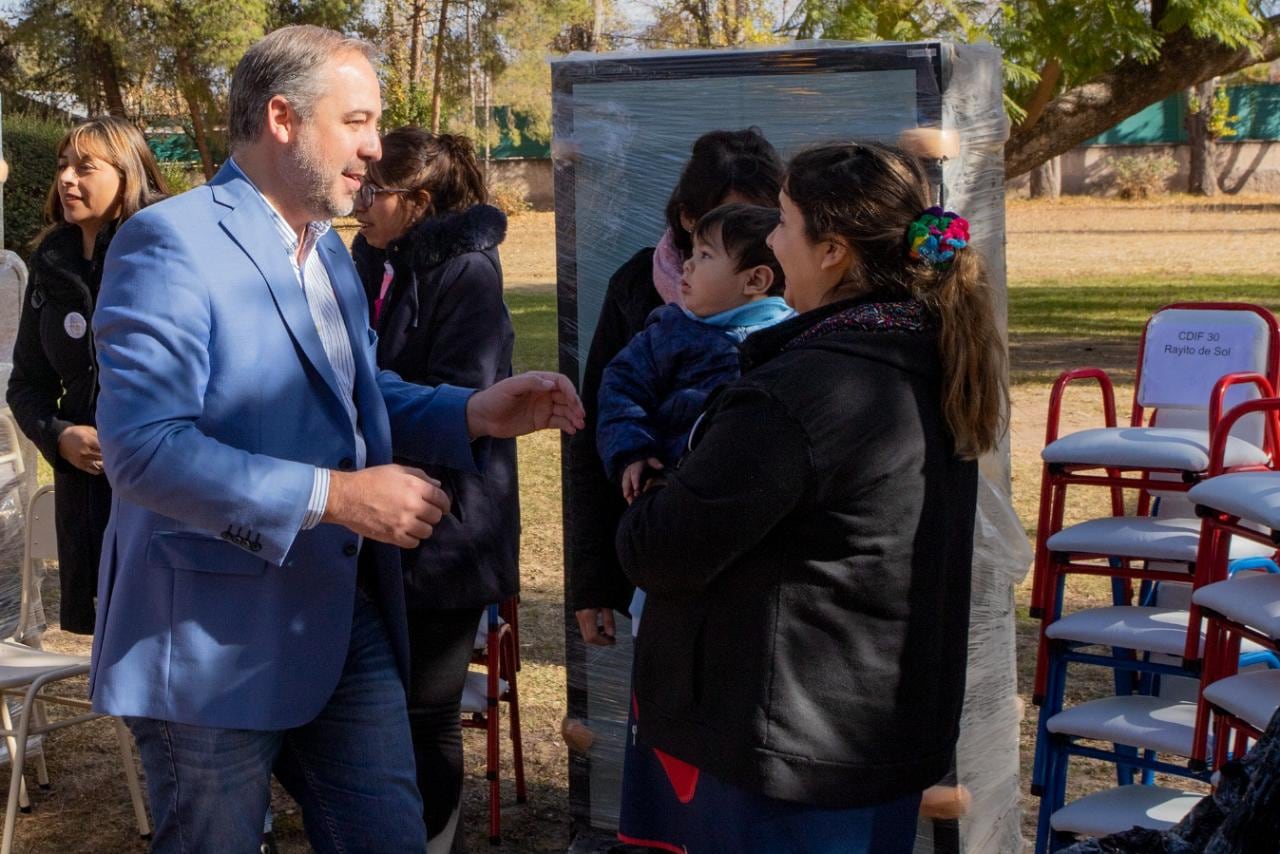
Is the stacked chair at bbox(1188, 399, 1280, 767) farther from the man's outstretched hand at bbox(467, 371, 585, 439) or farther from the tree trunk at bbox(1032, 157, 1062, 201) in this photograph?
the tree trunk at bbox(1032, 157, 1062, 201)

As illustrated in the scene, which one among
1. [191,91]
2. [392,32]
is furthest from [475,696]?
[392,32]

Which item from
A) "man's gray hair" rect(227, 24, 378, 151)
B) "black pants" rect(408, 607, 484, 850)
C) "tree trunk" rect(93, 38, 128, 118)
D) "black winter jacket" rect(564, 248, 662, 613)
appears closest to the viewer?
"man's gray hair" rect(227, 24, 378, 151)

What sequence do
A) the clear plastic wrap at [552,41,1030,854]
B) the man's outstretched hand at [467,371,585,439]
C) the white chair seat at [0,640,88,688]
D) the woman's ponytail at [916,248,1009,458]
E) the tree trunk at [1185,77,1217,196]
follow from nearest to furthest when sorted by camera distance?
the woman's ponytail at [916,248,1009,458]
the man's outstretched hand at [467,371,585,439]
the clear plastic wrap at [552,41,1030,854]
the white chair seat at [0,640,88,688]
the tree trunk at [1185,77,1217,196]

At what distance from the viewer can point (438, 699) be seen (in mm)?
3375

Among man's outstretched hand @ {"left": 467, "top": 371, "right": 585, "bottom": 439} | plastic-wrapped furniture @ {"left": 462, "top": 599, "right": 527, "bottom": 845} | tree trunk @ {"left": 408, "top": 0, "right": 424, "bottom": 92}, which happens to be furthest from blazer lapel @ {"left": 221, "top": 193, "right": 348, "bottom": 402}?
tree trunk @ {"left": 408, "top": 0, "right": 424, "bottom": 92}

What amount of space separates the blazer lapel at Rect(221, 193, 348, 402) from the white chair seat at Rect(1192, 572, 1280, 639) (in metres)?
1.74

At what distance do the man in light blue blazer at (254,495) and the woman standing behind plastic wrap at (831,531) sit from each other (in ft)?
1.50

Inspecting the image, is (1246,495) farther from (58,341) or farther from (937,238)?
(58,341)

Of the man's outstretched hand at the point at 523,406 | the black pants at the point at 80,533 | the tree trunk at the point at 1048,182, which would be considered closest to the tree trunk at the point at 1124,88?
the black pants at the point at 80,533

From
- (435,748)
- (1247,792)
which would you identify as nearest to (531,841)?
(435,748)

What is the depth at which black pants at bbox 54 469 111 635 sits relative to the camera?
388cm

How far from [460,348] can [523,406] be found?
2.51 feet

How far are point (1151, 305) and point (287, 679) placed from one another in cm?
1468

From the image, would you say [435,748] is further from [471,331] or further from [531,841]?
[471,331]
